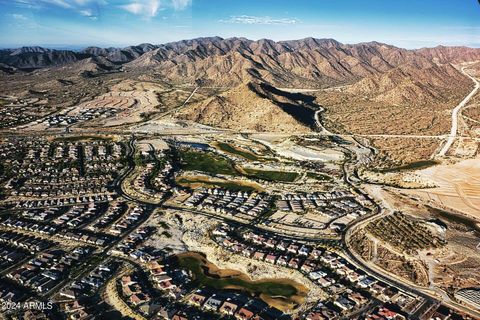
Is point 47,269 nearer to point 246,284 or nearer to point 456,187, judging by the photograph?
point 246,284

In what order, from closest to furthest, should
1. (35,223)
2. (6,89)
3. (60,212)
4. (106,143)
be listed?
(35,223) → (60,212) → (106,143) → (6,89)

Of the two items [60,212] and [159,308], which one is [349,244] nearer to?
[159,308]

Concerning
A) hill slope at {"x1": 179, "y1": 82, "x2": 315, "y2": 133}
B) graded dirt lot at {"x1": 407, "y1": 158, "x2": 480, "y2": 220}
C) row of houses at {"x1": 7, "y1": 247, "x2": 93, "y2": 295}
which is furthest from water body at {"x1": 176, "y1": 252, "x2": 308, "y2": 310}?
hill slope at {"x1": 179, "y1": 82, "x2": 315, "y2": 133}

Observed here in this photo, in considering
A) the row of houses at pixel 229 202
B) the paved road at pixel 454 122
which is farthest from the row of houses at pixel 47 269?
the paved road at pixel 454 122

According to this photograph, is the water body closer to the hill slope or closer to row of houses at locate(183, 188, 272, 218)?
row of houses at locate(183, 188, 272, 218)

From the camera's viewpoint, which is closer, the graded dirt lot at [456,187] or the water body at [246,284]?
the water body at [246,284]

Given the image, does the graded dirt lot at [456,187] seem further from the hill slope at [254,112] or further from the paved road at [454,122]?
the hill slope at [254,112]

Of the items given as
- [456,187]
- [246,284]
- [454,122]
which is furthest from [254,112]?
[246,284]

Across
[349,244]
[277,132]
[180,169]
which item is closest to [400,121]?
[277,132]
